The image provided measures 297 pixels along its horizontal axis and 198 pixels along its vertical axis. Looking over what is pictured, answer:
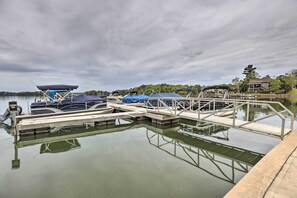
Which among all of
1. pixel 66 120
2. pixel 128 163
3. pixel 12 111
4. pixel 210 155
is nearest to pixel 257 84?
pixel 210 155

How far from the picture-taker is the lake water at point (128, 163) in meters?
2.91

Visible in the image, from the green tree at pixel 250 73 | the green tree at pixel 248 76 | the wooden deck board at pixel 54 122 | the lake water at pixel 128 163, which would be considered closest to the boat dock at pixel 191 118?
the wooden deck board at pixel 54 122

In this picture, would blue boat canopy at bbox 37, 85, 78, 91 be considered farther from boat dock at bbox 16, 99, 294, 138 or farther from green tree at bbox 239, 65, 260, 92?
green tree at bbox 239, 65, 260, 92

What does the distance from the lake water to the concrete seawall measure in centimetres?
86

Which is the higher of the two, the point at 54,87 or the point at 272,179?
the point at 54,87

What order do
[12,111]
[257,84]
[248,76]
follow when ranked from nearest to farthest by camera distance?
[12,111], [257,84], [248,76]

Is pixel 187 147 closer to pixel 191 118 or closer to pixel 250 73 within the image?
pixel 191 118

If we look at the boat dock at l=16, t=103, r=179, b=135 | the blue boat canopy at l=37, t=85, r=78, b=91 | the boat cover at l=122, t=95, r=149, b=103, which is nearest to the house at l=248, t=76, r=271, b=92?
the boat cover at l=122, t=95, r=149, b=103

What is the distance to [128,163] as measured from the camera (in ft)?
13.3

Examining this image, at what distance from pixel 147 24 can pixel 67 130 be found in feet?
30.9

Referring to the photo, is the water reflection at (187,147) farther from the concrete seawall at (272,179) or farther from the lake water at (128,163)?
the concrete seawall at (272,179)

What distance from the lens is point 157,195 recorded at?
2688 mm

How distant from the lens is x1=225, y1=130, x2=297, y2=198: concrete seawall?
5.78 ft

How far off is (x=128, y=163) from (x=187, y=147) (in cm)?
233
